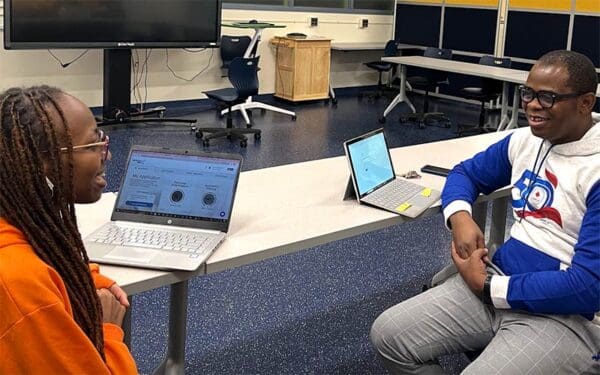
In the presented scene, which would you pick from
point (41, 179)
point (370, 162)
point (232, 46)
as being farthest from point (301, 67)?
point (41, 179)

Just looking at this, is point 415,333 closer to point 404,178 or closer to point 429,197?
point 429,197

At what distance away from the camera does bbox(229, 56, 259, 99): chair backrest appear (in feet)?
18.9

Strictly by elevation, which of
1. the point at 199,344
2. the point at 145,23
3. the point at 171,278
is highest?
the point at 145,23

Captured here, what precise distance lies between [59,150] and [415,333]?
1111 millimetres

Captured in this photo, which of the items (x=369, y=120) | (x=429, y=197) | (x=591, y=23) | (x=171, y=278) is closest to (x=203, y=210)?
(x=171, y=278)

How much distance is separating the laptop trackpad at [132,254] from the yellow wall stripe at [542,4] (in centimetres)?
677

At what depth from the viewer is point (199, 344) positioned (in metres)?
2.55

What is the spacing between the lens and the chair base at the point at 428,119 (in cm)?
702

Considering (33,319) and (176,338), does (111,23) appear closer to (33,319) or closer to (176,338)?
(176,338)

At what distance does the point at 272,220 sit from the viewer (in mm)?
1963

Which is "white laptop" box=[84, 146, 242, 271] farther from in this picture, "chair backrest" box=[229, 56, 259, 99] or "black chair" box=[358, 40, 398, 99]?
"black chair" box=[358, 40, 398, 99]

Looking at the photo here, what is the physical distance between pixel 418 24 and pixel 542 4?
6.05 ft

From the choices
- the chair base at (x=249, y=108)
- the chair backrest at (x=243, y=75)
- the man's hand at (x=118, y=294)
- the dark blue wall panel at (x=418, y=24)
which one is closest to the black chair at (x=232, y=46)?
the chair base at (x=249, y=108)

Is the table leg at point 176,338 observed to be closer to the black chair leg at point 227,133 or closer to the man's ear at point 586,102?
the man's ear at point 586,102
